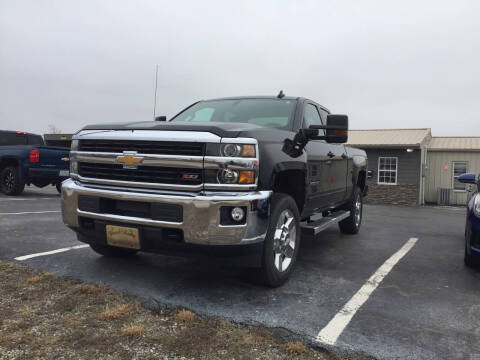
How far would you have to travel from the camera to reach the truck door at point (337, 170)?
16.0ft

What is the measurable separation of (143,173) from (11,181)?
31.6 feet

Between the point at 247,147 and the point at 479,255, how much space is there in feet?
9.89

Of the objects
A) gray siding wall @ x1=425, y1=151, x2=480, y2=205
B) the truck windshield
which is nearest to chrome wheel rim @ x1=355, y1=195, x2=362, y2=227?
the truck windshield

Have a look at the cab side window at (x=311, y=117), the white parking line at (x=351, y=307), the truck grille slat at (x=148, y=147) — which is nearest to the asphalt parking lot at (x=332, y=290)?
the white parking line at (x=351, y=307)

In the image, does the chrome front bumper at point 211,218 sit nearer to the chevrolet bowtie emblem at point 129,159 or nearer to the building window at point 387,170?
the chevrolet bowtie emblem at point 129,159

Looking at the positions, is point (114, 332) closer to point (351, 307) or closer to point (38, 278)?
point (38, 278)

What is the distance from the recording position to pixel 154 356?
2.28 m

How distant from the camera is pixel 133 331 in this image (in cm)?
254

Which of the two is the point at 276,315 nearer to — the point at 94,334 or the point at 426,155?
the point at 94,334

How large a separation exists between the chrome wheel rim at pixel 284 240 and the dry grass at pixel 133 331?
1.32m

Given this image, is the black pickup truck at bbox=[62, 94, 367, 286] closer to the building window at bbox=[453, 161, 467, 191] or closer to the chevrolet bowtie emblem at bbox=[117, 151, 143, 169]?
the chevrolet bowtie emblem at bbox=[117, 151, 143, 169]

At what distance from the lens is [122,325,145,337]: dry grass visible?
99.3 inches

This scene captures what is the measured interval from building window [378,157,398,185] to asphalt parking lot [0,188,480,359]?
46.8 ft

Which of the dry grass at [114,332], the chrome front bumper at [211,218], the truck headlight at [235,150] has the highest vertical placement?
the truck headlight at [235,150]
